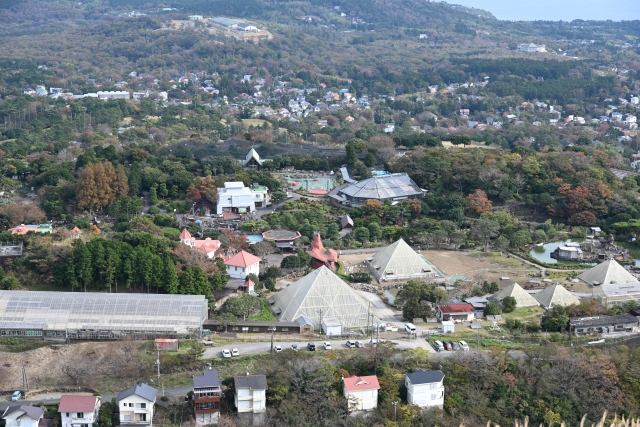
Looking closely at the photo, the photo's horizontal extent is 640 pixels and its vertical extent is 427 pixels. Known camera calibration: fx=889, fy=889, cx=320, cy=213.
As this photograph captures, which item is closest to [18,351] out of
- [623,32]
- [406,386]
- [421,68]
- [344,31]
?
[406,386]

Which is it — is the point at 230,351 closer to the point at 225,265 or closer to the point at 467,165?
the point at 225,265

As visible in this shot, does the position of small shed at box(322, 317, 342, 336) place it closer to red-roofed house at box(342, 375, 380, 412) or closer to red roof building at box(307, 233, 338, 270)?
red-roofed house at box(342, 375, 380, 412)

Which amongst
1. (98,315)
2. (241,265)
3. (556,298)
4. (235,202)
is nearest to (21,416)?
(98,315)

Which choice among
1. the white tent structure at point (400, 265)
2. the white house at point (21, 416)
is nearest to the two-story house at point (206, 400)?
the white house at point (21, 416)

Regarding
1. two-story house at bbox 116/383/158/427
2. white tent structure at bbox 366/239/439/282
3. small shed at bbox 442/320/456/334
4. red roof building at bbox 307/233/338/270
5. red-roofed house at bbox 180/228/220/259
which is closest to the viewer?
two-story house at bbox 116/383/158/427

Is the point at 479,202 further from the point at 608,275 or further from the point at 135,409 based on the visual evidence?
the point at 135,409

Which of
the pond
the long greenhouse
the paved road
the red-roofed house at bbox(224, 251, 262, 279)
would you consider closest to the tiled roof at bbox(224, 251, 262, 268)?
the red-roofed house at bbox(224, 251, 262, 279)
